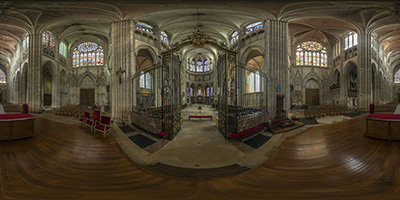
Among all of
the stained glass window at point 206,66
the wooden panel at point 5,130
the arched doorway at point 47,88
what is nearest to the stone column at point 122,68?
the wooden panel at point 5,130

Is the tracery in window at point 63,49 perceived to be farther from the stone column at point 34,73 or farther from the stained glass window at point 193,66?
the stained glass window at point 193,66

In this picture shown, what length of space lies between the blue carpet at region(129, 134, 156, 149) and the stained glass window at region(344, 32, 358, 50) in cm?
2417

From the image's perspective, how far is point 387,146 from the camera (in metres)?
4.20

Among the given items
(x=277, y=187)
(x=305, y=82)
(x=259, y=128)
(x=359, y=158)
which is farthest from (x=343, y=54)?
(x=277, y=187)

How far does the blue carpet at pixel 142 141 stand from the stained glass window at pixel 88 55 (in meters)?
20.1

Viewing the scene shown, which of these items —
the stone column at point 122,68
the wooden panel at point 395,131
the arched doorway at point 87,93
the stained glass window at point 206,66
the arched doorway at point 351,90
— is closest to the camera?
the wooden panel at point 395,131

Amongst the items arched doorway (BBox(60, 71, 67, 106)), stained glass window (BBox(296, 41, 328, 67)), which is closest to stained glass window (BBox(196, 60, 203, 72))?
stained glass window (BBox(296, 41, 328, 67))

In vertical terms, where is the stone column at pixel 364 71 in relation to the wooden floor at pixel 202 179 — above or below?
above

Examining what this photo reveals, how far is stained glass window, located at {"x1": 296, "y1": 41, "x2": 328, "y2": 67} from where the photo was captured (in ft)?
67.0

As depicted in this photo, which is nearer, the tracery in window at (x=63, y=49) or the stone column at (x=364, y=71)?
the stone column at (x=364, y=71)

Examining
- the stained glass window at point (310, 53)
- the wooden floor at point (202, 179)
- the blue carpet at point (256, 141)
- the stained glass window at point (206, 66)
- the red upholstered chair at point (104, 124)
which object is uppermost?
the stained glass window at point (206, 66)

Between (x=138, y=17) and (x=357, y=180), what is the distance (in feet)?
41.9

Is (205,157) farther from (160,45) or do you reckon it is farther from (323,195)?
(160,45)

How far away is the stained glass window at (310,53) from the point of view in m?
20.4
